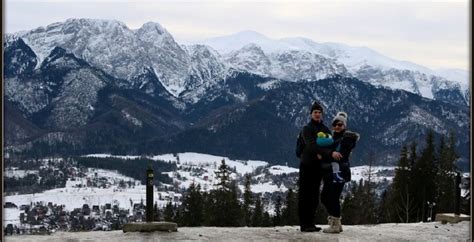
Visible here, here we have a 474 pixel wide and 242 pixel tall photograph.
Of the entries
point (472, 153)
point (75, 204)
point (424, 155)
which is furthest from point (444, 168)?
point (75, 204)

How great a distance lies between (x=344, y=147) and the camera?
1009 centimetres

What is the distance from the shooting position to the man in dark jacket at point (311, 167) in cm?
992

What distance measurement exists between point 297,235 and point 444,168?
34373 mm

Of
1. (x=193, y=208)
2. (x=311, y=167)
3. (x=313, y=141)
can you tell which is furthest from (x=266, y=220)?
(x=313, y=141)

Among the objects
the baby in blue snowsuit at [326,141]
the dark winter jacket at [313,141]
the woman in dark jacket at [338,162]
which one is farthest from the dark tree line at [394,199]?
the dark winter jacket at [313,141]

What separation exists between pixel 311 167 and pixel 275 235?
1172 mm

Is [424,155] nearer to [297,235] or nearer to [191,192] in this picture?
[191,192]

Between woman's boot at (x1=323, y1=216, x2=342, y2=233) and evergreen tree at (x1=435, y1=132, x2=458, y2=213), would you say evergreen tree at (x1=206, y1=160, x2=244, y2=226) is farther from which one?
woman's boot at (x1=323, y1=216, x2=342, y2=233)

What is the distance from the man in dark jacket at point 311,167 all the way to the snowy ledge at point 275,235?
0.99ft

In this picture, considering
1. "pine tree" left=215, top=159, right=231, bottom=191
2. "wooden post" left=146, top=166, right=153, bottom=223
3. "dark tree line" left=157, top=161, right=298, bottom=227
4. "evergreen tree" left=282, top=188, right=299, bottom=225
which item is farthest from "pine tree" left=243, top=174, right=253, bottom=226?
"wooden post" left=146, top=166, right=153, bottom=223

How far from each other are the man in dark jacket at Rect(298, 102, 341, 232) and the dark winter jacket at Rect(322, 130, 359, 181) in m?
0.15

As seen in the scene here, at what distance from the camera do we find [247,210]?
2120 inches

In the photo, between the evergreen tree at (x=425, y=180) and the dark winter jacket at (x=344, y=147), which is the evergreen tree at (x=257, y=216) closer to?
the evergreen tree at (x=425, y=180)

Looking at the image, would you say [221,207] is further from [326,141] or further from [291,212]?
[326,141]
